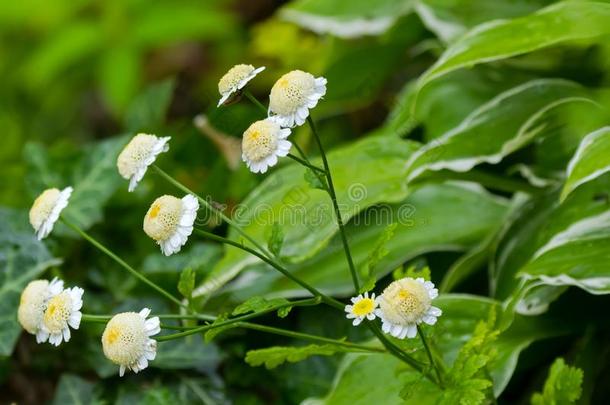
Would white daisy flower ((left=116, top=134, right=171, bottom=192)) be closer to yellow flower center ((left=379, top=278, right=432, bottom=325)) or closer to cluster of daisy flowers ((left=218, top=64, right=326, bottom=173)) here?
cluster of daisy flowers ((left=218, top=64, right=326, bottom=173))

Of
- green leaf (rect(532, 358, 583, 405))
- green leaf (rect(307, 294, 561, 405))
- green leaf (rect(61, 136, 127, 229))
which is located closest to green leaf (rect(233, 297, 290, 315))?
green leaf (rect(307, 294, 561, 405))

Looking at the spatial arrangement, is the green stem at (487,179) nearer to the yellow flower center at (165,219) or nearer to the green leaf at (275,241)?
the green leaf at (275,241)

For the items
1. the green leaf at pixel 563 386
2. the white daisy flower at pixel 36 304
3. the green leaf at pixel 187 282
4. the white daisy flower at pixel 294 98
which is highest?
the white daisy flower at pixel 294 98

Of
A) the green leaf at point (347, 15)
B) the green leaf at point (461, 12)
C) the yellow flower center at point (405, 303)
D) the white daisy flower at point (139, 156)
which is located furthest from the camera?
the green leaf at point (347, 15)

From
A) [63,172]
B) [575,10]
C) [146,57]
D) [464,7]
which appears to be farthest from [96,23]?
[575,10]

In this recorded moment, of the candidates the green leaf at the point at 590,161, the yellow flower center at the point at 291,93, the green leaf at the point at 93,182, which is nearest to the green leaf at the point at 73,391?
the green leaf at the point at 93,182

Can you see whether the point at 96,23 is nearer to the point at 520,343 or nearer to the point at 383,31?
the point at 383,31

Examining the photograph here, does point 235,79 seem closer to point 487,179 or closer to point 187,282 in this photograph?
point 187,282
